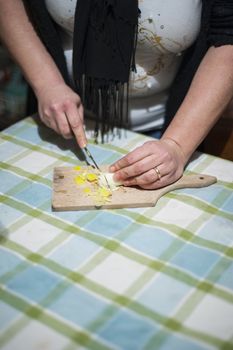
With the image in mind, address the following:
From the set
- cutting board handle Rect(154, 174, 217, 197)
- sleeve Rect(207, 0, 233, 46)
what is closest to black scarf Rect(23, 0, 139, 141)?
sleeve Rect(207, 0, 233, 46)

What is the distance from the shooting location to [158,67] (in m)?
1.08

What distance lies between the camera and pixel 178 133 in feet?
3.11

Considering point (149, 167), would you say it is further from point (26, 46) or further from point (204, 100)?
point (26, 46)

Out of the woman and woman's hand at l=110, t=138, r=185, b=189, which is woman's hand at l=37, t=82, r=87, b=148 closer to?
the woman

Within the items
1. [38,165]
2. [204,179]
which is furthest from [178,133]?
[38,165]

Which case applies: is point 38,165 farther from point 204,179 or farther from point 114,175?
point 204,179

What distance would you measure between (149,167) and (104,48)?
0.31m

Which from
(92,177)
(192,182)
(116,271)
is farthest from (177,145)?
(116,271)

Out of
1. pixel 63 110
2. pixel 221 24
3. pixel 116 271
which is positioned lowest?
pixel 116 271

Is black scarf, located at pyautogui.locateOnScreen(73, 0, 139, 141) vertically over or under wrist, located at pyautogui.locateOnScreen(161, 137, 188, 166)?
over

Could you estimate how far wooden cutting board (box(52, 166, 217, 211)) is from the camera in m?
0.85

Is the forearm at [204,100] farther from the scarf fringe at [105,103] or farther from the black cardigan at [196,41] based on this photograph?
the scarf fringe at [105,103]

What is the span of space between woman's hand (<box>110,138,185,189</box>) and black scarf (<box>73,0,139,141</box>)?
22 cm

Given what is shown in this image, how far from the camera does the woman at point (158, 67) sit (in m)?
0.92
